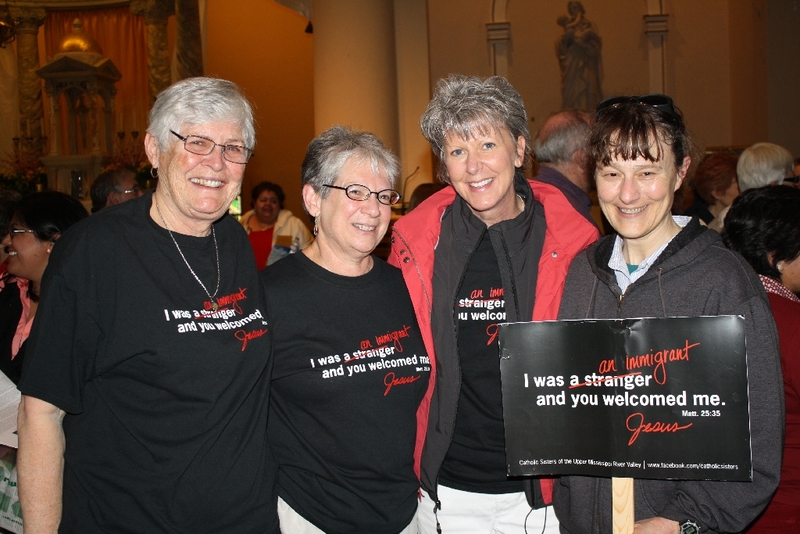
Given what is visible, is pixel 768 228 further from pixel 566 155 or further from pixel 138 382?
pixel 138 382

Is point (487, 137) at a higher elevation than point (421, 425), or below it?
higher

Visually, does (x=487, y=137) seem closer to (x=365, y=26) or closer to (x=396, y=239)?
(x=396, y=239)

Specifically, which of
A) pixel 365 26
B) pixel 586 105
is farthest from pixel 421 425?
pixel 586 105

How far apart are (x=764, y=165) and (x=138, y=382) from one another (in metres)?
3.77

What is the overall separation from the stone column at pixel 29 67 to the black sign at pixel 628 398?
11.5 metres

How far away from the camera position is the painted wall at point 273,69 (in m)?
12.8

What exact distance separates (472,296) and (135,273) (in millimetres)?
1055

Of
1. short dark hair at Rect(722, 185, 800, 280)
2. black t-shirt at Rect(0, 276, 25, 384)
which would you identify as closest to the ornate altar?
black t-shirt at Rect(0, 276, 25, 384)

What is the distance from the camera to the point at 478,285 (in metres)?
2.42

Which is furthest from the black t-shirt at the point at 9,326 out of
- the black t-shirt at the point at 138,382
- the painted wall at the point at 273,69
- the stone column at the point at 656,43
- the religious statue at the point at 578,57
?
the painted wall at the point at 273,69

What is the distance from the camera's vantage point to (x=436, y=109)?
98.1 inches

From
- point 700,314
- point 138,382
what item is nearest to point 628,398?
point 700,314

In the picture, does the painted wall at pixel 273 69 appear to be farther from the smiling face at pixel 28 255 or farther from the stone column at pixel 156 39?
the smiling face at pixel 28 255

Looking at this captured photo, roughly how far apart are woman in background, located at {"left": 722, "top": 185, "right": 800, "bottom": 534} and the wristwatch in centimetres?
51
